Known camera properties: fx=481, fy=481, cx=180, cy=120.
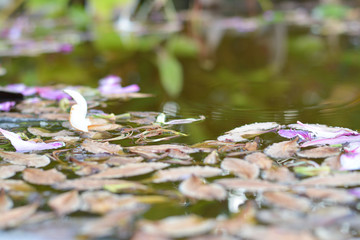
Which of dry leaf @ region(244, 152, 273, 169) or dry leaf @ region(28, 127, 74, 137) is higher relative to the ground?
dry leaf @ region(28, 127, 74, 137)

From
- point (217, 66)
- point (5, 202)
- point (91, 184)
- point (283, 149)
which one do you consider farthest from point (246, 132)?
point (217, 66)

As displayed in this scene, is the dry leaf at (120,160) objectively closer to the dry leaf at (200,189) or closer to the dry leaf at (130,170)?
the dry leaf at (130,170)

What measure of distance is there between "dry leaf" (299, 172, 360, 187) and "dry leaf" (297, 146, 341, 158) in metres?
0.09

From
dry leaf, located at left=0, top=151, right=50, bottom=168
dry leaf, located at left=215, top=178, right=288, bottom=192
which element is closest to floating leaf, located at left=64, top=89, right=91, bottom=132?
dry leaf, located at left=0, top=151, right=50, bottom=168

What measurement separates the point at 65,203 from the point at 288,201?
290 millimetres

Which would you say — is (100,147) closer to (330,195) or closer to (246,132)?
(246,132)

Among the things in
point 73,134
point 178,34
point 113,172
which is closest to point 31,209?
point 113,172

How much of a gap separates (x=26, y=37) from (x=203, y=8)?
9.98 ft

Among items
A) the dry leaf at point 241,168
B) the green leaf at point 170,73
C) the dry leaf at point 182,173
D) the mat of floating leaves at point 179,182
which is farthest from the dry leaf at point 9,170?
the green leaf at point 170,73

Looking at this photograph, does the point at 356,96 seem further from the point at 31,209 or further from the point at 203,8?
the point at 203,8

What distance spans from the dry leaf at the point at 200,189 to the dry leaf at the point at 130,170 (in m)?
0.08

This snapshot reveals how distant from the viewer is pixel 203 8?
5863mm

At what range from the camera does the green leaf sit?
1.51 m

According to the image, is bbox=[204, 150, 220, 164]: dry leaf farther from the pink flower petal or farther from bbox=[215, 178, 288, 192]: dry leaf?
the pink flower petal
